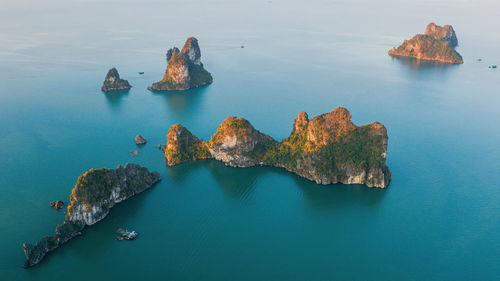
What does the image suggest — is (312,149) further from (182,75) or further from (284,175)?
(182,75)

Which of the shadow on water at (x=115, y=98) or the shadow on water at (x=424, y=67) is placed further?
the shadow on water at (x=424, y=67)

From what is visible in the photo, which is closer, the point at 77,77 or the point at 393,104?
the point at 393,104

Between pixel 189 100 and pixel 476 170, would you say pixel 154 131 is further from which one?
pixel 476 170

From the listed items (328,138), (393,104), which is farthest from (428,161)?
(393,104)

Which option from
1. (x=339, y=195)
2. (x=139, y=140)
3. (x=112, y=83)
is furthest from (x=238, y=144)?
(x=112, y=83)

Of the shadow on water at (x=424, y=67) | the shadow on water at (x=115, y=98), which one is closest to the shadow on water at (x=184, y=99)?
the shadow on water at (x=115, y=98)

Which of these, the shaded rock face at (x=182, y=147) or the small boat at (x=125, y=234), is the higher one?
the shaded rock face at (x=182, y=147)

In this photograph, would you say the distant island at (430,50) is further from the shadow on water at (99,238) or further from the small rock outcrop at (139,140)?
the shadow on water at (99,238)
